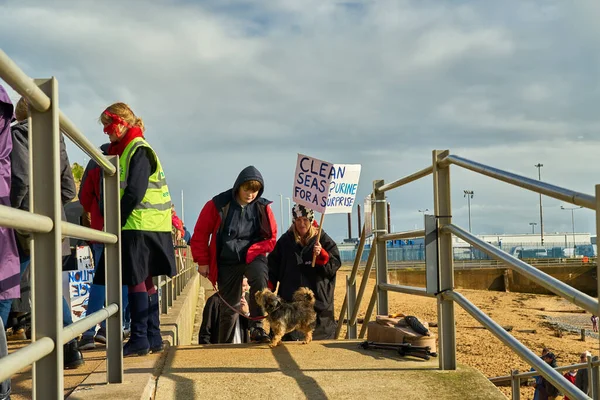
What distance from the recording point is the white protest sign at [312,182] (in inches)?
336

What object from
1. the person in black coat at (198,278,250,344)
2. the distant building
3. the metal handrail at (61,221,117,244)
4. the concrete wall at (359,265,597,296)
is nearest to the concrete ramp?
the metal handrail at (61,221,117,244)

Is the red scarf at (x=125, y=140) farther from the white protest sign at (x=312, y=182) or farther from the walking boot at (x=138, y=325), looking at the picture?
the white protest sign at (x=312, y=182)

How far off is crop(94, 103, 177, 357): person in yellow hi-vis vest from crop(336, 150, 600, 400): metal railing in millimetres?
1673

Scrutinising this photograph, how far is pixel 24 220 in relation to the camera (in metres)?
2.12

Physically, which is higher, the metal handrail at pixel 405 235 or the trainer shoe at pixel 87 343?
the metal handrail at pixel 405 235

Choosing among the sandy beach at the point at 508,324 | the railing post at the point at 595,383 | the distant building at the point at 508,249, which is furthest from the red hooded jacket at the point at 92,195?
the distant building at the point at 508,249

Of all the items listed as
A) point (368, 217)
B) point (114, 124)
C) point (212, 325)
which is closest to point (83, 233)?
point (114, 124)

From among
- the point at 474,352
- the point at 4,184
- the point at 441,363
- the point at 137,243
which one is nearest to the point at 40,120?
the point at 4,184

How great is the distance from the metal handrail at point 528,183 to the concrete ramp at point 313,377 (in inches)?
44.7

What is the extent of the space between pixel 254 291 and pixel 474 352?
48.5 ft

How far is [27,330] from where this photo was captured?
21.9 feet

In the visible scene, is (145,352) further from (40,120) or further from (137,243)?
(40,120)

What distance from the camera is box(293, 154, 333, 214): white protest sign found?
8531mm

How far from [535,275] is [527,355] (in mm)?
446
